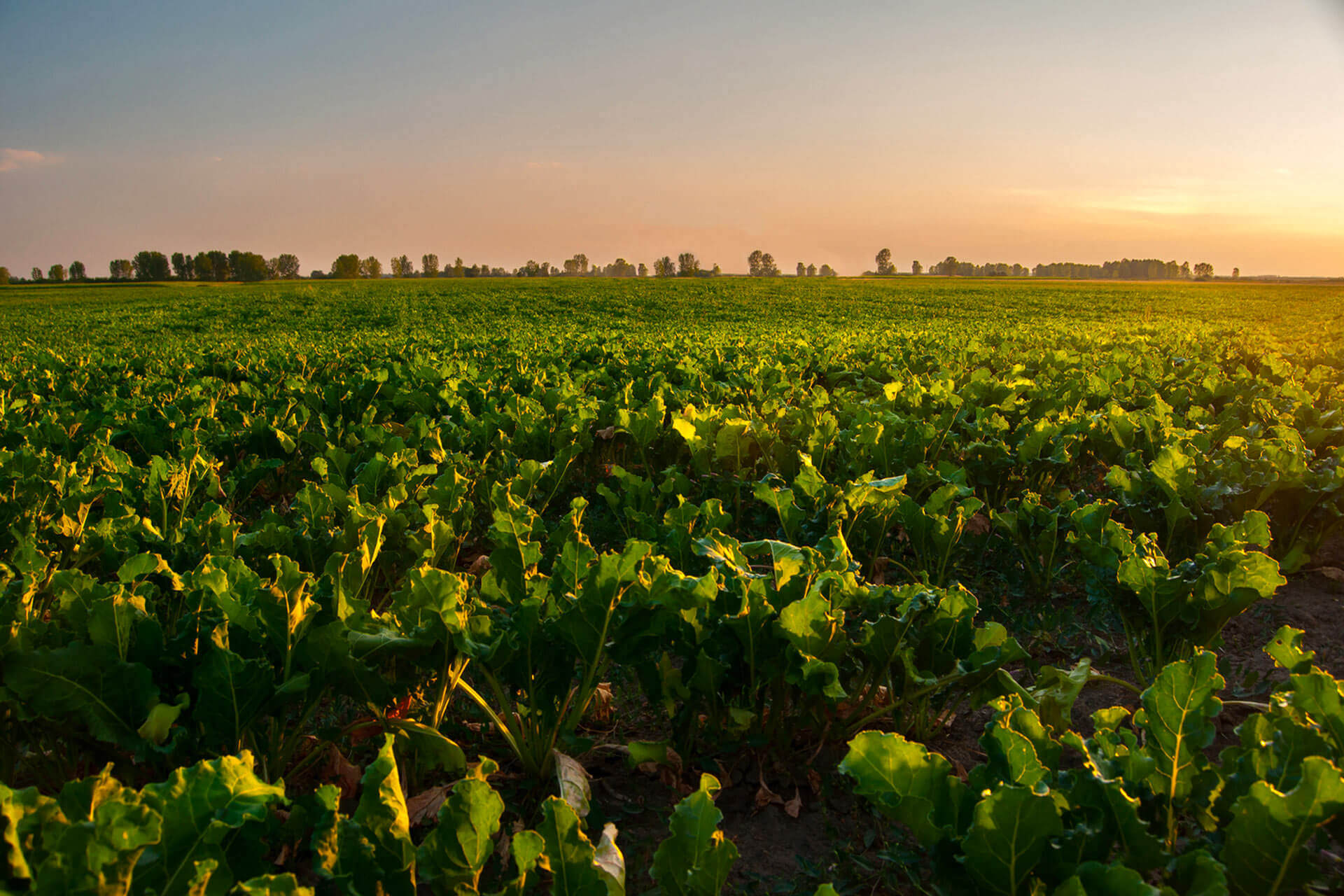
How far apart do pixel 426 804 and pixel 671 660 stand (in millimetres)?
1056

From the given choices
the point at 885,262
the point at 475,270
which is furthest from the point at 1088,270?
the point at 475,270

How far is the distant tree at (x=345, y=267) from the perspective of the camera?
336 ft

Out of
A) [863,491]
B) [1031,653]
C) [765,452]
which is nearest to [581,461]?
[765,452]

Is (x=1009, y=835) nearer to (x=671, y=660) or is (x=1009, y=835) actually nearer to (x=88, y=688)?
(x=671, y=660)

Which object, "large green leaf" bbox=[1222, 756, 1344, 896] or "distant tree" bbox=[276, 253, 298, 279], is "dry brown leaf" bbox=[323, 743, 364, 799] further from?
"distant tree" bbox=[276, 253, 298, 279]

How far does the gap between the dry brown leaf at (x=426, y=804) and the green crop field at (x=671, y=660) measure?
0.02 metres

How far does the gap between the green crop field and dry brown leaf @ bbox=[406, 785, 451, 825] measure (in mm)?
16

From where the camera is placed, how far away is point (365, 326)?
23438mm

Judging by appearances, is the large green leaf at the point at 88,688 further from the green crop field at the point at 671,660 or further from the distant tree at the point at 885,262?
the distant tree at the point at 885,262

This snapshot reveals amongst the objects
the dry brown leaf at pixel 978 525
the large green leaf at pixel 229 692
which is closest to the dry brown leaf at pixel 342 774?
the large green leaf at pixel 229 692

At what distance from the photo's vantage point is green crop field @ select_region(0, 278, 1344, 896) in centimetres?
149

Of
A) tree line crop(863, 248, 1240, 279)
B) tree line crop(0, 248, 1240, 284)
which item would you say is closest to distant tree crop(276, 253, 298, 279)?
tree line crop(0, 248, 1240, 284)

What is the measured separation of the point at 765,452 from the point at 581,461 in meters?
1.68

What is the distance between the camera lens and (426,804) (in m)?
2.16
